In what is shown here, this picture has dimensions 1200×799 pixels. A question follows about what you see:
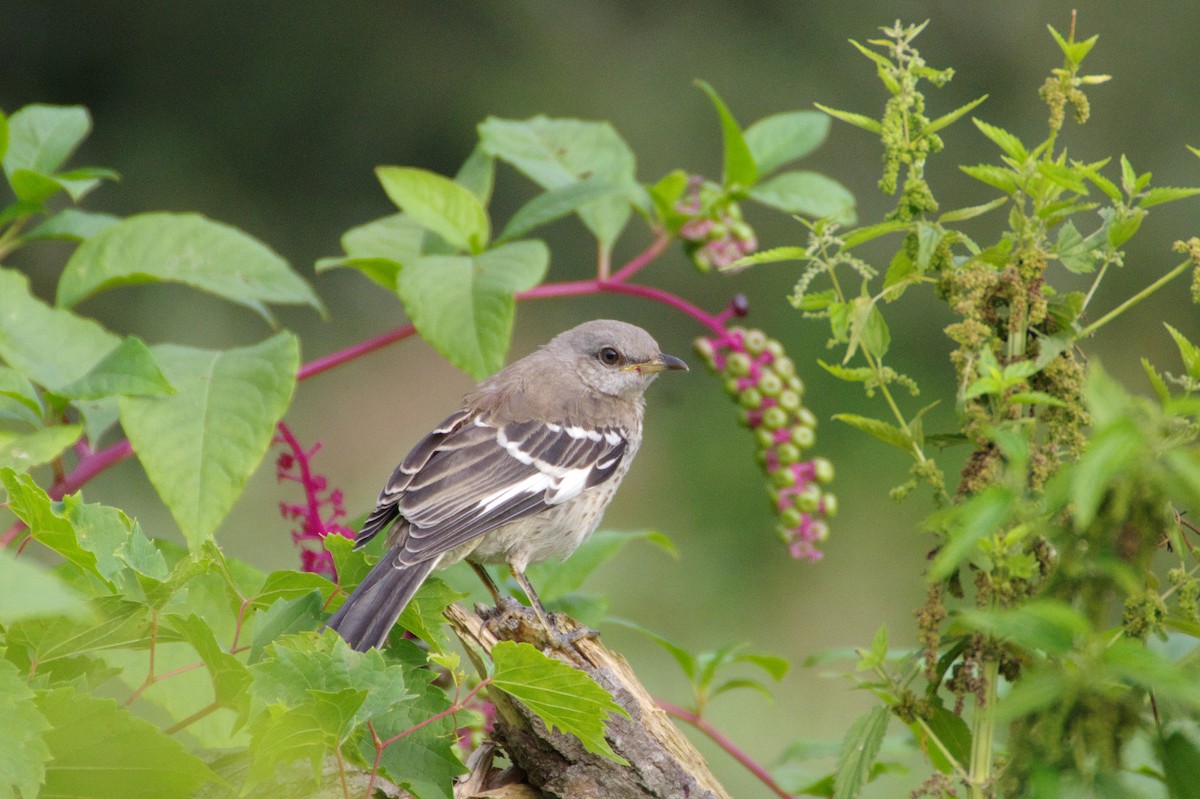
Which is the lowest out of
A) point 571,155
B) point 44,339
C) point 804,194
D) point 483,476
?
point 483,476

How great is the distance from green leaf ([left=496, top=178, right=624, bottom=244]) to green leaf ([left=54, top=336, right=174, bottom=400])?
39.5 inches

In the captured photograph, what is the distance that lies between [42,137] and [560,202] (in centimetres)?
134

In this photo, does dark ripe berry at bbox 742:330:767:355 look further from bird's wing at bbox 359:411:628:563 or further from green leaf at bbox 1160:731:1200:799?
green leaf at bbox 1160:731:1200:799

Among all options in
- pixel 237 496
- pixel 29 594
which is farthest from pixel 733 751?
pixel 29 594

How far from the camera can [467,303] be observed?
282 cm

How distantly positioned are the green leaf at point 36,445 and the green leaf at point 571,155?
1383 mm

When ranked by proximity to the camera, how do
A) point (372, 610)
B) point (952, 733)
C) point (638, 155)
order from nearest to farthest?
point (952, 733) < point (372, 610) < point (638, 155)

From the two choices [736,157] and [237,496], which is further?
[736,157]

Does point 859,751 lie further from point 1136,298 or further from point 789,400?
point 789,400

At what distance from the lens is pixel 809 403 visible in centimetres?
693

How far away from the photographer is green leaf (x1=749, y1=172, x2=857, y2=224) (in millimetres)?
3268

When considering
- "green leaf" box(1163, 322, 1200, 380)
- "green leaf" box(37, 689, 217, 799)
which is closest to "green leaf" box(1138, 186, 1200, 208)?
"green leaf" box(1163, 322, 1200, 380)

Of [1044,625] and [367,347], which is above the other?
[1044,625]

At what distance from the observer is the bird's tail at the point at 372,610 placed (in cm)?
220
